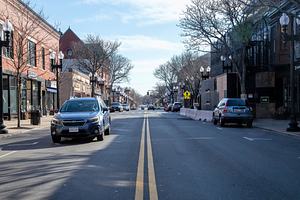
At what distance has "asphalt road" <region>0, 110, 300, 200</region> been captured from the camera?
489 centimetres

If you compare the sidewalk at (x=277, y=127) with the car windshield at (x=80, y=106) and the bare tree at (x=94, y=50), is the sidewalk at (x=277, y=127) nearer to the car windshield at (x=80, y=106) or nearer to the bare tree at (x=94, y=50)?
the car windshield at (x=80, y=106)

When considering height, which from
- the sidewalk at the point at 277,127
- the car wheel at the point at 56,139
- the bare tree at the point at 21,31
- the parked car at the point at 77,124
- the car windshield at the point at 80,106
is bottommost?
the sidewalk at the point at 277,127

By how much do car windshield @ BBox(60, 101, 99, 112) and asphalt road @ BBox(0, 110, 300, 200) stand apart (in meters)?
2.43

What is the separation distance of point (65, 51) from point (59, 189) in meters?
60.5

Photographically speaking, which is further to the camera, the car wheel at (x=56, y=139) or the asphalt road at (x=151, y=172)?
the car wheel at (x=56, y=139)

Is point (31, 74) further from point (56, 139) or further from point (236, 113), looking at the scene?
point (236, 113)

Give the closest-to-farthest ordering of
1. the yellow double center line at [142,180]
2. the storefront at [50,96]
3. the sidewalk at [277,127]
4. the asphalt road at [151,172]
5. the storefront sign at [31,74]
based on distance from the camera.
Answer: the yellow double center line at [142,180] → the asphalt road at [151,172] → the sidewalk at [277,127] → the storefront sign at [31,74] → the storefront at [50,96]

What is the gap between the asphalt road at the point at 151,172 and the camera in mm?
4895

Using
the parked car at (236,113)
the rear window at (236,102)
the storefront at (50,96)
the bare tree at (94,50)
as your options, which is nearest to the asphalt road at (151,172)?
the parked car at (236,113)

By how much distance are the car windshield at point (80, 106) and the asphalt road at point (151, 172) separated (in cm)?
243

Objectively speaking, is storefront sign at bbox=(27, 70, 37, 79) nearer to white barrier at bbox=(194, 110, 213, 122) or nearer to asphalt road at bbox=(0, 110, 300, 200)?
white barrier at bbox=(194, 110, 213, 122)

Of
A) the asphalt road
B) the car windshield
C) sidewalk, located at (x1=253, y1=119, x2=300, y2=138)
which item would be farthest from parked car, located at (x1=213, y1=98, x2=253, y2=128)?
the car windshield

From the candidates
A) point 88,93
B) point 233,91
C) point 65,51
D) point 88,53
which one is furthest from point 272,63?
point 65,51

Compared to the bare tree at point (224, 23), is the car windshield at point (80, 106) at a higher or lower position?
lower
